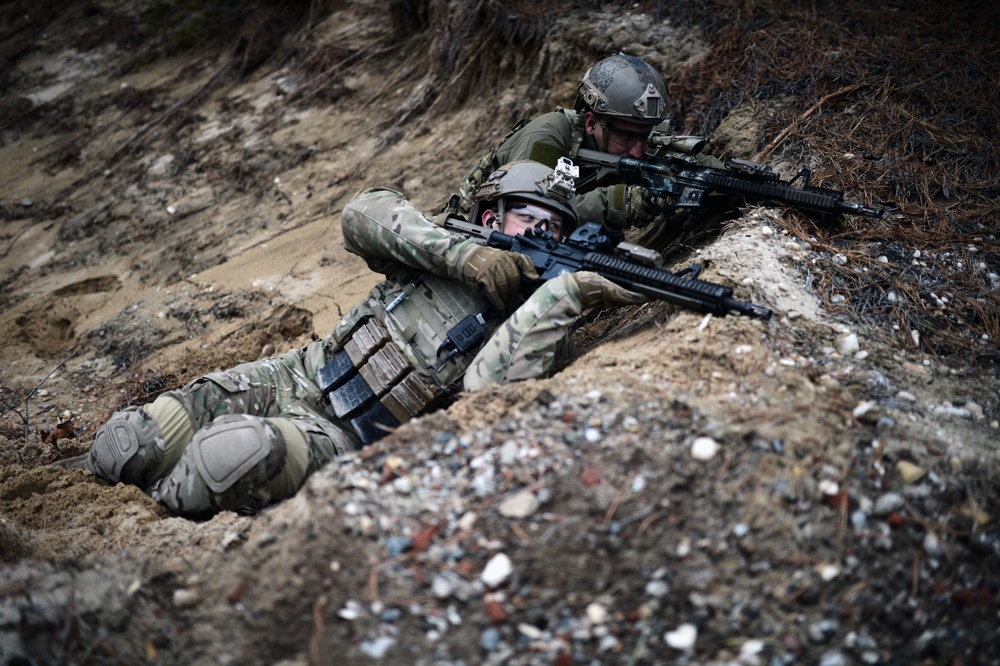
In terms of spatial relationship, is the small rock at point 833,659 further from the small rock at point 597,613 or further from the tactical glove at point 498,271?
the tactical glove at point 498,271

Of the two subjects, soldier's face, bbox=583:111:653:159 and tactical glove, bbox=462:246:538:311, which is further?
soldier's face, bbox=583:111:653:159

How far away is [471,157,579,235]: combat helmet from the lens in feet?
13.3

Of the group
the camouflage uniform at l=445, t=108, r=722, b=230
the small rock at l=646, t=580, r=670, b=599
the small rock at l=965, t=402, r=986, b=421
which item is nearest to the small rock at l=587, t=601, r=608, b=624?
the small rock at l=646, t=580, r=670, b=599

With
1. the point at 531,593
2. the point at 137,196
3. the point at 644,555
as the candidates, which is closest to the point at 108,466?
the point at 531,593

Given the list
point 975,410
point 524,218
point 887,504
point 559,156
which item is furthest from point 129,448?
point 975,410

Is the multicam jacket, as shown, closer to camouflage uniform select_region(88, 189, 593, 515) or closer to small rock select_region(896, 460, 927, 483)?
camouflage uniform select_region(88, 189, 593, 515)

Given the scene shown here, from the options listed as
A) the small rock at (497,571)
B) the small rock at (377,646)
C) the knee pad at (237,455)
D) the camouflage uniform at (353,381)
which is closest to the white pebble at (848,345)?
the camouflage uniform at (353,381)

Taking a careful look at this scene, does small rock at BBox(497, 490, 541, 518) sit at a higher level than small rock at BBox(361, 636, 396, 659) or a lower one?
higher

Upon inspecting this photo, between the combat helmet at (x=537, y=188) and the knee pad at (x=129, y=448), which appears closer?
the knee pad at (x=129, y=448)

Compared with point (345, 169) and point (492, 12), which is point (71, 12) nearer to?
point (345, 169)

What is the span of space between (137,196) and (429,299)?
198 inches

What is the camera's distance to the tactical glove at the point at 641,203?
15.6 feet

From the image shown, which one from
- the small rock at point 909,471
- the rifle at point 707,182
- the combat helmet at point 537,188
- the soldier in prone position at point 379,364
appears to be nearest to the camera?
the small rock at point 909,471

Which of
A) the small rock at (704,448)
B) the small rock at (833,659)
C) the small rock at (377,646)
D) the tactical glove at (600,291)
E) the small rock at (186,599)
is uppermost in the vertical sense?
the tactical glove at (600,291)
